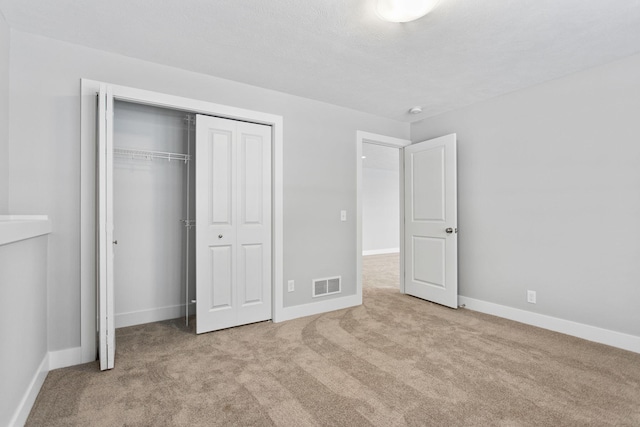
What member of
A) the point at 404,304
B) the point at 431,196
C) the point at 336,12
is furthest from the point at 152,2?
the point at 404,304

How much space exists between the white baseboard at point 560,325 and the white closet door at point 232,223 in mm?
2394

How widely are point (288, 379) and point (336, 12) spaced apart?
241 cm

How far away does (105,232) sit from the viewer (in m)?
2.28

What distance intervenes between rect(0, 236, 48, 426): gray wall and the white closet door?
3.68ft

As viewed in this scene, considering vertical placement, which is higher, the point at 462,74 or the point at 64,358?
the point at 462,74

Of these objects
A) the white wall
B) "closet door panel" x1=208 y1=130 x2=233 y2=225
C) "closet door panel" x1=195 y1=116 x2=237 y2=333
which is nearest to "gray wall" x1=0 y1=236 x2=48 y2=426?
"closet door panel" x1=195 y1=116 x2=237 y2=333

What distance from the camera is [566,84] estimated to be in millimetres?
2977

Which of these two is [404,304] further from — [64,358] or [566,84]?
[64,358]

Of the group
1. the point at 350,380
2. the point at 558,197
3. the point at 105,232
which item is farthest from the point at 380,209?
the point at 105,232

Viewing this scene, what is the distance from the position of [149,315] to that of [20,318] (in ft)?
5.58

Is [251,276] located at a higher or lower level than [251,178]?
lower

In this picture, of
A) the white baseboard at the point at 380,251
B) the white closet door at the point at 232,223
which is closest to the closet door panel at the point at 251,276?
the white closet door at the point at 232,223

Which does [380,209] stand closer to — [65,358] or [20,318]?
[65,358]

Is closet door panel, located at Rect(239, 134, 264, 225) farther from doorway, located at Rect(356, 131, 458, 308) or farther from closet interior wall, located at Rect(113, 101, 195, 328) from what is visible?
doorway, located at Rect(356, 131, 458, 308)
